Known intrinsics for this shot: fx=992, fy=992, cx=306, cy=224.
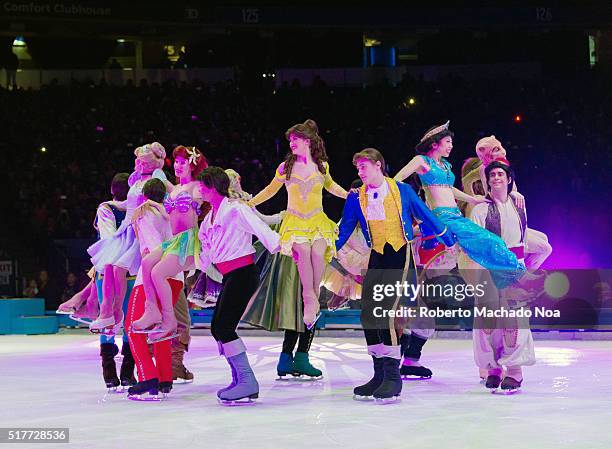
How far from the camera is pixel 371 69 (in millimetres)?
22172

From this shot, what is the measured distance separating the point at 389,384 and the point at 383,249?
0.91 meters

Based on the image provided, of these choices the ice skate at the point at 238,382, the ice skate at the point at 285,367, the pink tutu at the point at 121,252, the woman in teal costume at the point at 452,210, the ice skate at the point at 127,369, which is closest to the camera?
the ice skate at the point at 238,382

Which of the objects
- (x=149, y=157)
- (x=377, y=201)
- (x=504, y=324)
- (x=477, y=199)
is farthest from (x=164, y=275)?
(x=477, y=199)

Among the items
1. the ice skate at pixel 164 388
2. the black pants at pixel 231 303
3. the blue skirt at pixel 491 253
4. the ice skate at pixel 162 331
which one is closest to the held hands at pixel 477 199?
the blue skirt at pixel 491 253

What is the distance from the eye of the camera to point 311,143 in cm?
765

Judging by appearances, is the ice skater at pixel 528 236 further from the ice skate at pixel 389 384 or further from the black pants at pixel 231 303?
the black pants at pixel 231 303

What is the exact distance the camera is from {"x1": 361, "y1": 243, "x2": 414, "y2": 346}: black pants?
657cm

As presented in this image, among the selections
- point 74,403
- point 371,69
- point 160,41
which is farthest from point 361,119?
point 74,403

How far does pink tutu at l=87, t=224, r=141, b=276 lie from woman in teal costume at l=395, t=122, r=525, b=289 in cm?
200

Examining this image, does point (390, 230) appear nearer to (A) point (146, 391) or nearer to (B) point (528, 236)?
(B) point (528, 236)

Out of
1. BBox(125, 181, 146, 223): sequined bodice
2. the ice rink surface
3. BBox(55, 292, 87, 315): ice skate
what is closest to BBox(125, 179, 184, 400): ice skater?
the ice rink surface

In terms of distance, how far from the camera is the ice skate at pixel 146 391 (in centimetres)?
668

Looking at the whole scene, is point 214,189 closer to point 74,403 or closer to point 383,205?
point 383,205

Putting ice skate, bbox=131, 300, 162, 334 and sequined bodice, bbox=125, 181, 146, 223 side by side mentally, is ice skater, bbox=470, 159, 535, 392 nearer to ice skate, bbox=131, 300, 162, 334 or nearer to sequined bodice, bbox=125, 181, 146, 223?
ice skate, bbox=131, 300, 162, 334
